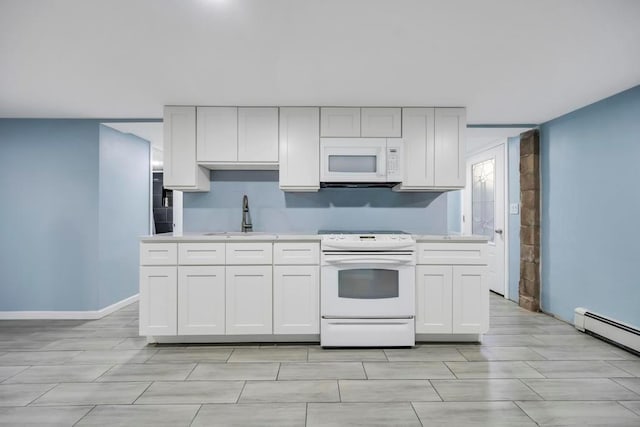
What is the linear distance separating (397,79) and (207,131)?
1.78 metres

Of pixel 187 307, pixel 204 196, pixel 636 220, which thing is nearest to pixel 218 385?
pixel 187 307

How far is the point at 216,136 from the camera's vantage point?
3473mm

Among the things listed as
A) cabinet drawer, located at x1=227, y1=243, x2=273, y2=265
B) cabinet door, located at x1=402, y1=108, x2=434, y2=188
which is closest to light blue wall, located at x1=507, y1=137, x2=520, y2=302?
cabinet door, located at x1=402, y1=108, x2=434, y2=188

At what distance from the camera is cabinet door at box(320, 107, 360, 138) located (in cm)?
349

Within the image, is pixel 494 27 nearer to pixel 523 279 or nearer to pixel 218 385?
pixel 218 385

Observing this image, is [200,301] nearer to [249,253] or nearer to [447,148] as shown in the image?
[249,253]

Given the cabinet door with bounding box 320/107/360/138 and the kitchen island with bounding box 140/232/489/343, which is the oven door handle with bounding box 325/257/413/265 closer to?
the kitchen island with bounding box 140/232/489/343

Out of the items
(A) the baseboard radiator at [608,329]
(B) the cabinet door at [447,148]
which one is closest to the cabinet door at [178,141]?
(B) the cabinet door at [447,148]

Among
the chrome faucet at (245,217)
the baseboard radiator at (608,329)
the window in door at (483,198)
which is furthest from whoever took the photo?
the window in door at (483,198)

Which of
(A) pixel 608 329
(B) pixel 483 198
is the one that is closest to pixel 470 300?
(A) pixel 608 329

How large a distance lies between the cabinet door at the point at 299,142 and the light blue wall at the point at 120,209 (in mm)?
1856

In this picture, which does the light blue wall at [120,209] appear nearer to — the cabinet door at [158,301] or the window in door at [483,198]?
the cabinet door at [158,301]

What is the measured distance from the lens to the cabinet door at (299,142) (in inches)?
137

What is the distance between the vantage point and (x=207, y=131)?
3477 millimetres
